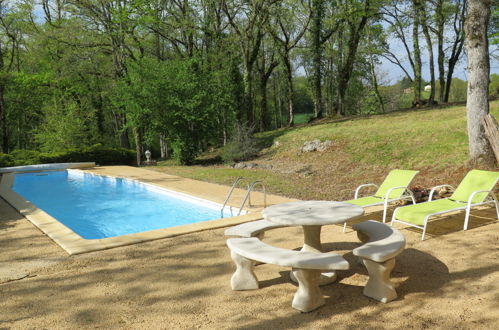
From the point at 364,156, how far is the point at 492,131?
205 inches

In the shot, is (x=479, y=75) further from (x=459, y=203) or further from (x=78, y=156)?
(x=78, y=156)

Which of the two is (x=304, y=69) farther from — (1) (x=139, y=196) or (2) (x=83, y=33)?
(1) (x=139, y=196)

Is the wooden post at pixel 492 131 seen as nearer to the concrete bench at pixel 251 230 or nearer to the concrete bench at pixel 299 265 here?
the concrete bench at pixel 251 230

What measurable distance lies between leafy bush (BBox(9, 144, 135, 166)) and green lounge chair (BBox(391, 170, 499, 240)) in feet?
57.6

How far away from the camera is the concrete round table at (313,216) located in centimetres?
411

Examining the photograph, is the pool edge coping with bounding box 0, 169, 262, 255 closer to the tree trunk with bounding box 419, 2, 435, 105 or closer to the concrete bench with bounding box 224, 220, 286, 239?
the concrete bench with bounding box 224, 220, 286, 239

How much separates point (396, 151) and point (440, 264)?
8.95m

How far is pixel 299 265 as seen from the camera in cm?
344

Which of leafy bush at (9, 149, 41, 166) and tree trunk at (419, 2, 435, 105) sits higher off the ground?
tree trunk at (419, 2, 435, 105)

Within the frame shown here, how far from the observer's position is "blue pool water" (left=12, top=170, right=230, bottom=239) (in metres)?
9.11

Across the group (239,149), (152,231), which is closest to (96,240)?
(152,231)

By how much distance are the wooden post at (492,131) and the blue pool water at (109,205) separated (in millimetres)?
6180

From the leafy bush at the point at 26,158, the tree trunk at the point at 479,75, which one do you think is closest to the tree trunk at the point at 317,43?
the tree trunk at the point at 479,75

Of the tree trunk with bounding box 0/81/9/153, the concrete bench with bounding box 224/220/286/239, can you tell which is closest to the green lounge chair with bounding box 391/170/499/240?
the concrete bench with bounding box 224/220/286/239
